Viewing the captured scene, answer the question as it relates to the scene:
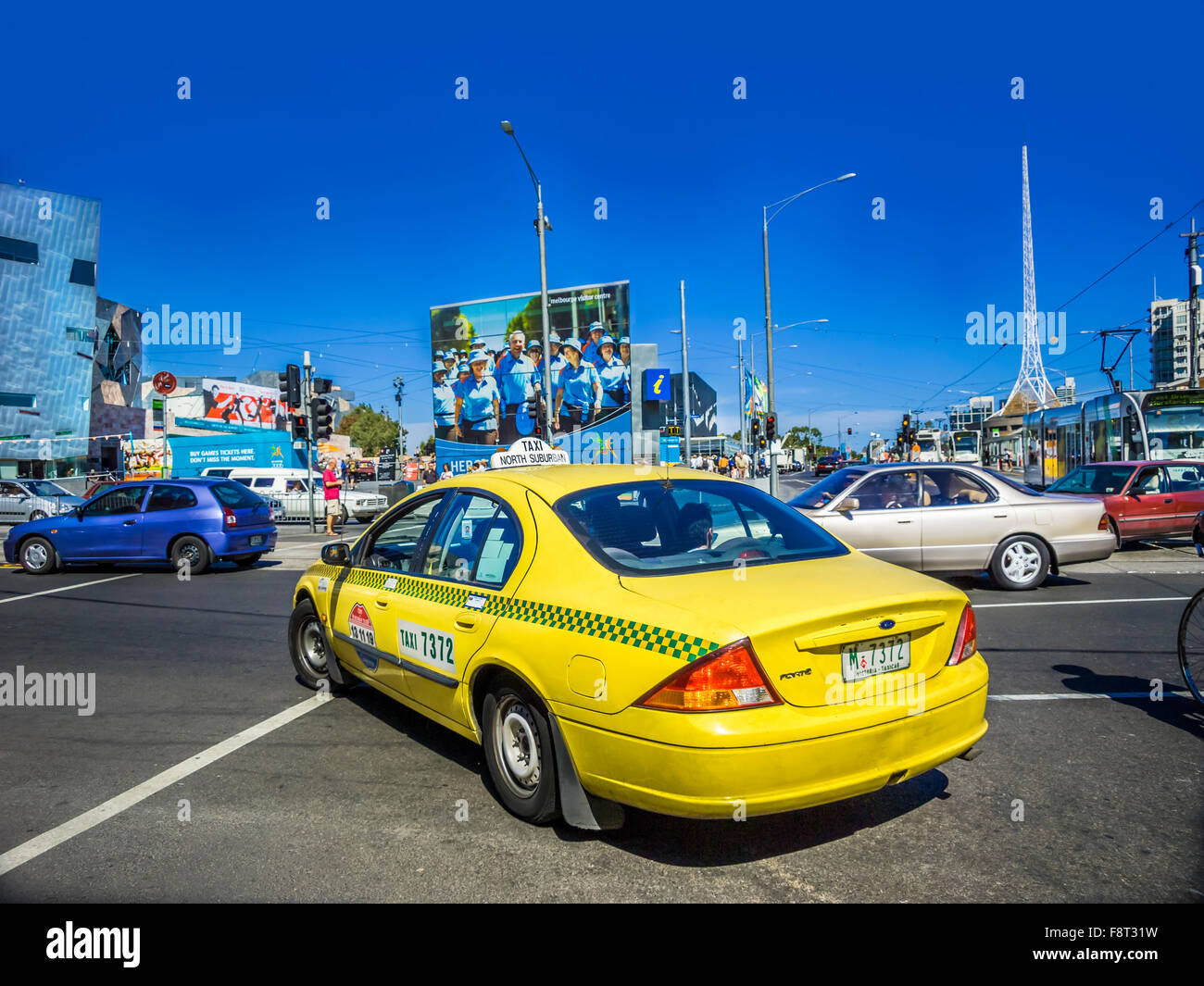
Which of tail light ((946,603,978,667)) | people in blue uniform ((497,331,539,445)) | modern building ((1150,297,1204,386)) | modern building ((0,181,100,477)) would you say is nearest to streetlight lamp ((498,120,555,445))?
tail light ((946,603,978,667))

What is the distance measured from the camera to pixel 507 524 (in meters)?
4.05

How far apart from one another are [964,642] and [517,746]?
6.42 feet

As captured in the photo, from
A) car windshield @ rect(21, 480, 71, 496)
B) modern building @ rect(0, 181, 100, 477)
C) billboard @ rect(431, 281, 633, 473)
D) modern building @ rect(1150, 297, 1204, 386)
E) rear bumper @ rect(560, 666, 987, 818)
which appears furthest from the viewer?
modern building @ rect(1150, 297, 1204, 386)

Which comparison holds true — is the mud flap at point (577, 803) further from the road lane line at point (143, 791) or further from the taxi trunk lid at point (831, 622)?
the road lane line at point (143, 791)


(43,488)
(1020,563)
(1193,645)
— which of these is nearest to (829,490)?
(1020,563)

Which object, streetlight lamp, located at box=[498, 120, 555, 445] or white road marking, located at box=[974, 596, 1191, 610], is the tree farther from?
white road marking, located at box=[974, 596, 1191, 610]

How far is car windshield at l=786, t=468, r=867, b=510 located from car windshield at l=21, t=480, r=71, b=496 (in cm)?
2349

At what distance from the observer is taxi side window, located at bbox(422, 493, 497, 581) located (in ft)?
13.8

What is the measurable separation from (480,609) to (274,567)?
11.5 meters

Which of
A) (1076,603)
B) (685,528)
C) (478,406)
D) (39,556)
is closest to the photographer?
(685,528)

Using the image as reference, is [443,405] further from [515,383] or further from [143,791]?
[143,791]

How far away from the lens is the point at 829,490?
34.8 ft
